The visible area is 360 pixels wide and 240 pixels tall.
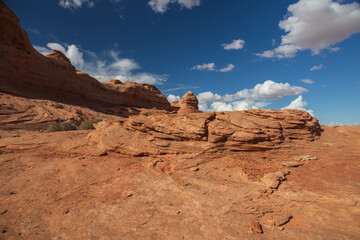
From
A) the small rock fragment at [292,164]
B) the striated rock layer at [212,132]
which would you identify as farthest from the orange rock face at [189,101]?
the small rock fragment at [292,164]

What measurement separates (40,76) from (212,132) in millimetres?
27399

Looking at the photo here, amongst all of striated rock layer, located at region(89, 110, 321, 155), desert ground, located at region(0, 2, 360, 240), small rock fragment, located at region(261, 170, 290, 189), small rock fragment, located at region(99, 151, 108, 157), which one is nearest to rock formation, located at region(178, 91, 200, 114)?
desert ground, located at region(0, 2, 360, 240)

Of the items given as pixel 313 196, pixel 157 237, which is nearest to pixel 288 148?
pixel 313 196

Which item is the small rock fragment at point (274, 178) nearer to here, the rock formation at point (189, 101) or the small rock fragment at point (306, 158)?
the small rock fragment at point (306, 158)

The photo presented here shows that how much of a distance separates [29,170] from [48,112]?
14.9m

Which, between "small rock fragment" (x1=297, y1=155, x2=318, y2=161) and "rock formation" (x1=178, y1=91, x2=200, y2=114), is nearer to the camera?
"small rock fragment" (x1=297, y1=155, x2=318, y2=161)

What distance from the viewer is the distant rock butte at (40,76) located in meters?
20.3

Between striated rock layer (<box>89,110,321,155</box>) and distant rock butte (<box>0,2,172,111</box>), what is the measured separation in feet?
69.9

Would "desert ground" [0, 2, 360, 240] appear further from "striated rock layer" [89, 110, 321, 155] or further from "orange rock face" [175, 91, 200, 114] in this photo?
"orange rock face" [175, 91, 200, 114]

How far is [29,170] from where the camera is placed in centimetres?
604

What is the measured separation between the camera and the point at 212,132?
232 inches

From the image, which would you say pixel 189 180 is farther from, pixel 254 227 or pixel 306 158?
pixel 306 158

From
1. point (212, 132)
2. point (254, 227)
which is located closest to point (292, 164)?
point (212, 132)

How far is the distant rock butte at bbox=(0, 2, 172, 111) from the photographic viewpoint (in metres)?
20.3
